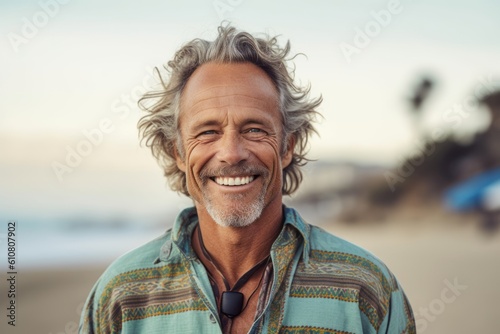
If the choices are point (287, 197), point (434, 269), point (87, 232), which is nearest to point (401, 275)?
point (434, 269)

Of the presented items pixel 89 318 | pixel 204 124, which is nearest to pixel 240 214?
pixel 204 124

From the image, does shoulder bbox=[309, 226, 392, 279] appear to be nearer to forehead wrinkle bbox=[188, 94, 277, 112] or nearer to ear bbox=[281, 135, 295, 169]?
ear bbox=[281, 135, 295, 169]

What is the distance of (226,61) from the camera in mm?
3283

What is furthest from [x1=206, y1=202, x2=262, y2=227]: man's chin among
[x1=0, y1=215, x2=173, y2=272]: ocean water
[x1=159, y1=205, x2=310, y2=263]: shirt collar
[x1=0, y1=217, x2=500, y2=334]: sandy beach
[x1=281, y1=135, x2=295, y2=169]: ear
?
[x1=0, y1=215, x2=173, y2=272]: ocean water

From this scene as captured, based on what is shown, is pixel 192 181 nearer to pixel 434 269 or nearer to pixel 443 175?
pixel 434 269

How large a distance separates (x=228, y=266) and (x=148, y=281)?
34 cm

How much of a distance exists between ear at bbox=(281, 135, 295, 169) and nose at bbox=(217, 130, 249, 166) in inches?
14.1

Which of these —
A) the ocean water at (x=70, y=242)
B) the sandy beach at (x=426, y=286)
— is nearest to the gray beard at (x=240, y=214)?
the sandy beach at (x=426, y=286)

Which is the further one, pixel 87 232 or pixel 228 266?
pixel 87 232

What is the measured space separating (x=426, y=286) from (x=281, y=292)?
33.7 ft

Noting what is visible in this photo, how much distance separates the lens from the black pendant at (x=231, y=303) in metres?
3.04

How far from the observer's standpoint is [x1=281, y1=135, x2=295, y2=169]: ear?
135 inches

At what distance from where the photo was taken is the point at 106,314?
3143 mm

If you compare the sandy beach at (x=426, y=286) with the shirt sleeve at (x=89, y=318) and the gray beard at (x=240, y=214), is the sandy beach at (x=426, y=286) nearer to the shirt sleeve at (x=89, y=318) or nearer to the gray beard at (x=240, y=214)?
the shirt sleeve at (x=89, y=318)
